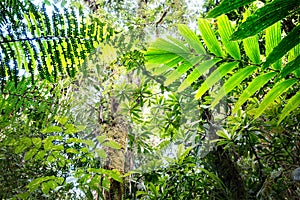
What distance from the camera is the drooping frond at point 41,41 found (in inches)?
25.0

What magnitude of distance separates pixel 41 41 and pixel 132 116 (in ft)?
3.22

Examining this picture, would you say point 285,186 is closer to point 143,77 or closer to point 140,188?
point 140,188

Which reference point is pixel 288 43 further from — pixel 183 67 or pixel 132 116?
pixel 132 116

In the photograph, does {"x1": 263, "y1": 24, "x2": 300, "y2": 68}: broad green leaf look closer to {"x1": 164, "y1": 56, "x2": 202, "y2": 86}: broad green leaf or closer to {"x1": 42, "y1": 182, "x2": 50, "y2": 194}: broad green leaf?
{"x1": 164, "y1": 56, "x2": 202, "y2": 86}: broad green leaf

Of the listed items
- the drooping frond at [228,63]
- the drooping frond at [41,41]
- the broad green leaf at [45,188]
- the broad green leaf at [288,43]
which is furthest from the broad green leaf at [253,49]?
the broad green leaf at [45,188]

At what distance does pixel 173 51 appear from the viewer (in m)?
0.48

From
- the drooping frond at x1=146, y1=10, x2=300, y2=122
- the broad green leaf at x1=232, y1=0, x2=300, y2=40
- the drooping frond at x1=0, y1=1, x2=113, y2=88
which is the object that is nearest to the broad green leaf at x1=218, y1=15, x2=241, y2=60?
the drooping frond at x1=146, y1=10, x2=300, y2=122

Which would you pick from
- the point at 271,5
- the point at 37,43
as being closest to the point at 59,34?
the point at 37,43

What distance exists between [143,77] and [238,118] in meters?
0.62

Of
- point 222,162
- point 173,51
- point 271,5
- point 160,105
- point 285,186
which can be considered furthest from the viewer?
point 160,105

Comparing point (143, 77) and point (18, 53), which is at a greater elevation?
point (18, 53)

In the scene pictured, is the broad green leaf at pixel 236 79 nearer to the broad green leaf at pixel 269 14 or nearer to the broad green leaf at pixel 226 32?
the broad green leaf at pixel 226 32

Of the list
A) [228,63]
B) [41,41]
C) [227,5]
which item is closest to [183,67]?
[228,63]

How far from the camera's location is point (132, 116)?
5.38 ft
